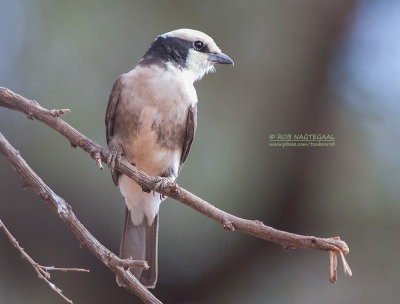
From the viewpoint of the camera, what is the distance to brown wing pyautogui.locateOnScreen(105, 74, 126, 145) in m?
2.31

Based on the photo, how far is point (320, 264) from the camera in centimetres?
279

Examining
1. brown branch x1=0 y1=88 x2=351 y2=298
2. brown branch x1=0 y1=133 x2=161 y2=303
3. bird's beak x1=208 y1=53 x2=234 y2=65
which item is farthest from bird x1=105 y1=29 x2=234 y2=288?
brown branch x1=0 y1=133 x2=161 y2=303

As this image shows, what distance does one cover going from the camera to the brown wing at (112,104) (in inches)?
91.0

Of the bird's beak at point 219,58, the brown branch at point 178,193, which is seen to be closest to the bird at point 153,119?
the bird's beak at point 219,58

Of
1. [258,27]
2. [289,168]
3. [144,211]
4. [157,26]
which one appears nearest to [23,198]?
[144,211]

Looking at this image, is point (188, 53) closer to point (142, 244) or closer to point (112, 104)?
point (112, 104)

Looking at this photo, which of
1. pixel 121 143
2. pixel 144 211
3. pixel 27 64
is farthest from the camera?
pixel 27 64

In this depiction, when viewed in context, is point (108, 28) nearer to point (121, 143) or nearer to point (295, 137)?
point (121, 143)

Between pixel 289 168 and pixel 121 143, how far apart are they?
993 millimetres

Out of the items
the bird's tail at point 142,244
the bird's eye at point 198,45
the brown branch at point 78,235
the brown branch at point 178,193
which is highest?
the bird's eye at point 198,45

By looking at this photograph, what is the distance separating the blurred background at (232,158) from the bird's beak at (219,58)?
0.37m

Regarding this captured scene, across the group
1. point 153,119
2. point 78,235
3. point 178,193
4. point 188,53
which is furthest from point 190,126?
point 78,235

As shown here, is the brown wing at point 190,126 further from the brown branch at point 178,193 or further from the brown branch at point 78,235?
the brown branch at point 78,235

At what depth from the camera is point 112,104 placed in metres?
2.32
